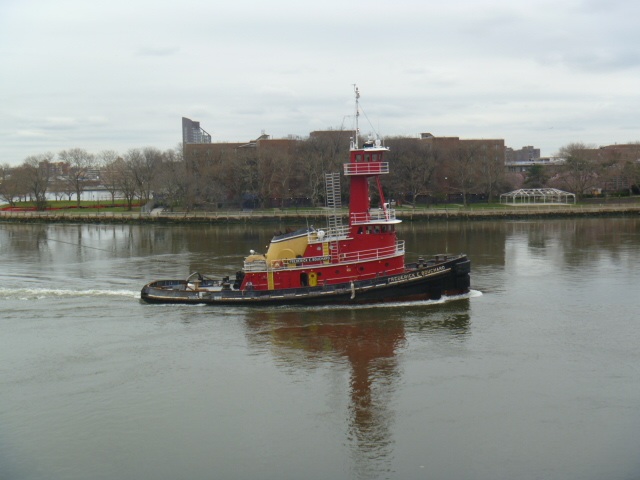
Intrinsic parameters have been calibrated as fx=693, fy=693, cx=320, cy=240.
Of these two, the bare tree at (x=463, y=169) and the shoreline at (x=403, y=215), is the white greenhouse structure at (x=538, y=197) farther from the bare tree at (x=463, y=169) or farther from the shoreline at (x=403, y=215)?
the bare tree at (x=463, y=169)

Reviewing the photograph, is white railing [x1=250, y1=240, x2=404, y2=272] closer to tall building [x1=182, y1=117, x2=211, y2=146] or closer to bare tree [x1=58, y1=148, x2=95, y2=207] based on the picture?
bare tree [x1=58, y1=148, x2=95, y2=207]

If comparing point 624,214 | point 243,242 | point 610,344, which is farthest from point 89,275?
point 624,214

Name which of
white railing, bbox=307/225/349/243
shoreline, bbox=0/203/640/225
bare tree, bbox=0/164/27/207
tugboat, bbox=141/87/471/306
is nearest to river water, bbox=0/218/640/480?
tugboat, bbox=141/87/471/306

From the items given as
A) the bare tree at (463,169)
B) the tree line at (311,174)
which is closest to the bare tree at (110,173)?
the tree line at (311,174)

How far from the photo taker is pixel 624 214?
87.2 meters

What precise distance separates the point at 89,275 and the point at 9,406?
23961 mm

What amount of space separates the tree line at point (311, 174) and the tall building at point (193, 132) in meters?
36.0

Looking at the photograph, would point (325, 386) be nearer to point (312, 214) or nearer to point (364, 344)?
point (364, 344)

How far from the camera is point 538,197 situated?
3991 inches

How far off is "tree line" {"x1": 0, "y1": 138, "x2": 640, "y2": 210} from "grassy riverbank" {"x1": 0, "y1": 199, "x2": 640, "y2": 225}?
10.8ft

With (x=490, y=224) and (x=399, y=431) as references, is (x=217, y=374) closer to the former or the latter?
(x=399, y=431)

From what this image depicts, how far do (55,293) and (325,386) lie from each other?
20.4 meters

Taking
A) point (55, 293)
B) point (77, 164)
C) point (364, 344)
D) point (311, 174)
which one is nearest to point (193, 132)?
point (77, 164)

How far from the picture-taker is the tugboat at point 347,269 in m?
33.0
